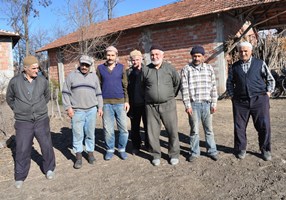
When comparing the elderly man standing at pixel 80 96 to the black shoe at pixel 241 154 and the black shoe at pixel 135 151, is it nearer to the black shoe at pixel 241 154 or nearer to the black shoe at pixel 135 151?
the black shoe at pixel 135 151

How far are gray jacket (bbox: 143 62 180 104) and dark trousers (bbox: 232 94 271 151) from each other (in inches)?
40.3

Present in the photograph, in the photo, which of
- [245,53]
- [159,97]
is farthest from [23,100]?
[245,53]

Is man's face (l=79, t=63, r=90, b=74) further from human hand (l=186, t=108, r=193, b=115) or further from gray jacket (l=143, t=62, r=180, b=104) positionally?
human hand (l=186, t=108, r=193, b=115)

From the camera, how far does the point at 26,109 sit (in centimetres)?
383

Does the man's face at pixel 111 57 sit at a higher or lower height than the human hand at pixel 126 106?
higher

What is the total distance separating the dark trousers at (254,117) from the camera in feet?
13.7

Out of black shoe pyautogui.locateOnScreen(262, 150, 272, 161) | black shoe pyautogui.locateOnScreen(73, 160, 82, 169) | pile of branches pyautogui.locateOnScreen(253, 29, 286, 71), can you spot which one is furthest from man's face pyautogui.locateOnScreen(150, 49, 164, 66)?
pile of branches pyautogui.locateOnScreen(253, 29, 286, 71)

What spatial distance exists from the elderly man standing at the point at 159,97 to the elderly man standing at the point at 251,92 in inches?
35.6

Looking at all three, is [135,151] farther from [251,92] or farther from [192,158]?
[251,92]

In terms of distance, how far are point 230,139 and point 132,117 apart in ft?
6.50

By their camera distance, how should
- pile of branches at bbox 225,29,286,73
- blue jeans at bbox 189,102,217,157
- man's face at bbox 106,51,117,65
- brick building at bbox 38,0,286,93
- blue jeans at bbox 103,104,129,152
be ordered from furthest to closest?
pile of branches at bbox 225,29,286,73, brick building at bbox 38,0,286,93, blue jeans at bbox 103,104,129,152, man's face at bbox 106,51,117,65, blue jeans at bbox 189,102,217,157

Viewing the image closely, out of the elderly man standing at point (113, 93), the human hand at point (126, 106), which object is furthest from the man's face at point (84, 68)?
the human hand at point (126, 106)

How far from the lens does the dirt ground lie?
11.1 ft

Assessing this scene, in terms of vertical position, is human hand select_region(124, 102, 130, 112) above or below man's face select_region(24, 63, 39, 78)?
below
